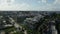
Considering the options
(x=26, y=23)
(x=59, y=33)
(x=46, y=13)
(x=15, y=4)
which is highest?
(x=15, y=4)

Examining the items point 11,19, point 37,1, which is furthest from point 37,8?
point 11,19

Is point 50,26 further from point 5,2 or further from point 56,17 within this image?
point 5,2

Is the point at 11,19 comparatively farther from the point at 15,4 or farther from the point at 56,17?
the point at 56,17

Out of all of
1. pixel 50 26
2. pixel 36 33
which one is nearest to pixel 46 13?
pixel 50 26

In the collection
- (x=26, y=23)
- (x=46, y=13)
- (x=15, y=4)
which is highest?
(x=15, y=4)

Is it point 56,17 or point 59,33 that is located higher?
point 56,17

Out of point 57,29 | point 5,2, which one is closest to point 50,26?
point 57,29

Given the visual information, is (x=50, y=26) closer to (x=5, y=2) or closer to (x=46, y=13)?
(x=46, y=13)

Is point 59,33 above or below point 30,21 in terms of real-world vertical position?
below
